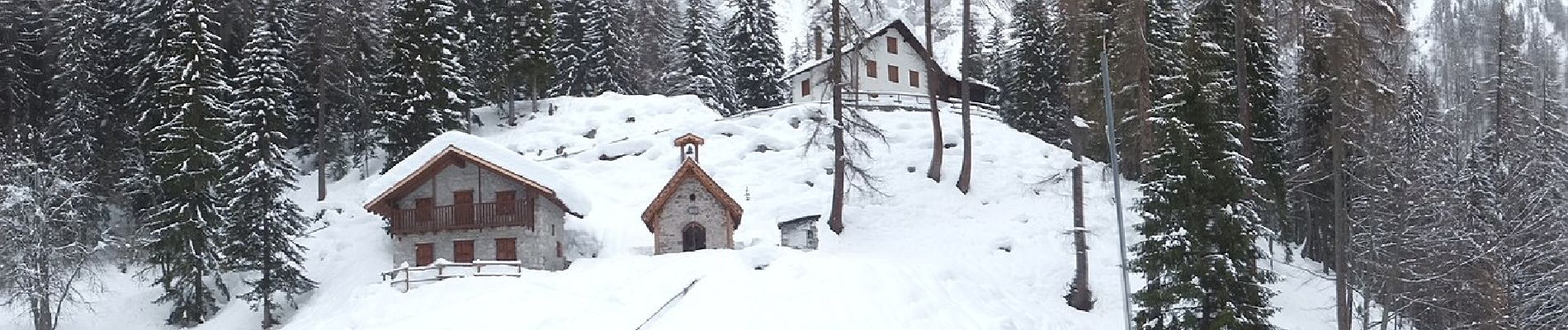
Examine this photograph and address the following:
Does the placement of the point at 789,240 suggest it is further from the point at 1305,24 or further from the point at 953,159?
the point at 1305,24

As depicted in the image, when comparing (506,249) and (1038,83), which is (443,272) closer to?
(506,249)

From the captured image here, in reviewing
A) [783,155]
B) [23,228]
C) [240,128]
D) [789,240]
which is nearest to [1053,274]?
[789,240]

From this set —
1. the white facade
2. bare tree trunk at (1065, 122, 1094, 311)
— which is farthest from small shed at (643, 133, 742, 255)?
the white facade

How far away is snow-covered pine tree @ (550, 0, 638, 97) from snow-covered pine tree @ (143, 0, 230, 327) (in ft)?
97.1

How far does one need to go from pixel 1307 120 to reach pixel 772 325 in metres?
22.9

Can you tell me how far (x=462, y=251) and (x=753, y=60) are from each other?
4060 centimetres

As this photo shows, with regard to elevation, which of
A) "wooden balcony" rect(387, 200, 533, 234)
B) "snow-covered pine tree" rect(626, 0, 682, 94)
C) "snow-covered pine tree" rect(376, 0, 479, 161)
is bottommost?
"wooden balcony" rect(387, 200, 533, 234)

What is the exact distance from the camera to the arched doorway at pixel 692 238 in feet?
124

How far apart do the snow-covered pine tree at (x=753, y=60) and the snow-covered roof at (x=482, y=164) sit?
124 ft

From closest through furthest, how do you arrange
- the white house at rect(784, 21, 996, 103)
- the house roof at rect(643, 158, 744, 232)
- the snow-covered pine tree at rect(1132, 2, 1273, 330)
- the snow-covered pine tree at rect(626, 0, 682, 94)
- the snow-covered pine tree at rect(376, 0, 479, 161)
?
the snow-covered pine tree at rect(1132, 2, 1273, 330)
the house roof at rect(643, 158, 744, 232)
the snow-covered pine tree at rect(376, 0, 479, 161)
the white house at rect(784, 21, 996, 103)
the snow-covered pine tree at rect(626, 0, 682, 94)

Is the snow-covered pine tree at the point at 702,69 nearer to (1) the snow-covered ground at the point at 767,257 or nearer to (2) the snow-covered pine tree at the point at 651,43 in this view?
(2) the snow-covered pine tree at the point at 651,43

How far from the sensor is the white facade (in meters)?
63.3

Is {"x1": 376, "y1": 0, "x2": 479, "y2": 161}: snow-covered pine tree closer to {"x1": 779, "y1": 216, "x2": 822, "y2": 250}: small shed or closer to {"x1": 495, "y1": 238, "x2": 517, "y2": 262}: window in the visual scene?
{"x1": 495, "y1": 238, "x2": 517, "y2": 262}: window

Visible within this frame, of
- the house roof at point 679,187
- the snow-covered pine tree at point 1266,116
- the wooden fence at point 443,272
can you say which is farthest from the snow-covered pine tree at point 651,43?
the snow-covered pine tree at point 1266,116
